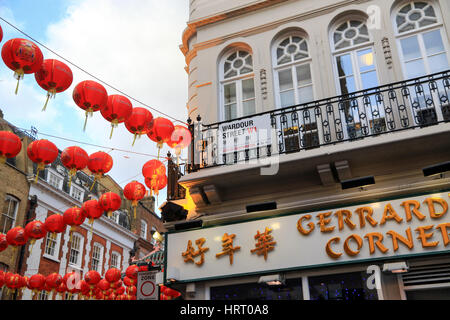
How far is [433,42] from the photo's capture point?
8867 mm

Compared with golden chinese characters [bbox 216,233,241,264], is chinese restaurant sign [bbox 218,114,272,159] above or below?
above

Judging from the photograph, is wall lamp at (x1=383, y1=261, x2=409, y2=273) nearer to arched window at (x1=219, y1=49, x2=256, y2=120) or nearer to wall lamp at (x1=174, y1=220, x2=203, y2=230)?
wall lamp at (x1=174, y1=220, x2=203, y2=230)

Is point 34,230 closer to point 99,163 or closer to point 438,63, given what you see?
point 99,163

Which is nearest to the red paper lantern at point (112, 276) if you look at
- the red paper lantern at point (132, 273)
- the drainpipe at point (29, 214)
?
the red paper lantern at point (132, 273)

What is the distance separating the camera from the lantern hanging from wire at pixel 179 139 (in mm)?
8758

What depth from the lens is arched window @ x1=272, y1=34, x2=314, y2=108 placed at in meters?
9.70

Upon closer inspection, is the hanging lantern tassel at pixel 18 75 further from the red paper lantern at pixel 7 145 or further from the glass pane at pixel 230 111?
the glass pane at pixel 230 111

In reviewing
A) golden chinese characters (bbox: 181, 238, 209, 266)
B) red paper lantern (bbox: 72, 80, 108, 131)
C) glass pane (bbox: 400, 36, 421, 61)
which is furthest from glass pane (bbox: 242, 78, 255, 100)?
red paper lantern (bbox: 72, 80, 108, 131)

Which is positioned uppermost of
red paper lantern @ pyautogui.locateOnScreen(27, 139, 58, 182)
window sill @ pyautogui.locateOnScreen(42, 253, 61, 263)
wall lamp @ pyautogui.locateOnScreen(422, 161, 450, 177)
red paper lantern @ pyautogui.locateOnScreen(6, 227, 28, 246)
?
window sill @ pyautogui.locateOnScreen(42, 253, 61, 263)

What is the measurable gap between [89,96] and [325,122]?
469 cm

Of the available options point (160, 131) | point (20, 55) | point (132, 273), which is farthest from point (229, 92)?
point (132, 273)

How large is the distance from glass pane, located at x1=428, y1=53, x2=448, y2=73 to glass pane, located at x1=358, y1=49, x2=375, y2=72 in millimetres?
1145

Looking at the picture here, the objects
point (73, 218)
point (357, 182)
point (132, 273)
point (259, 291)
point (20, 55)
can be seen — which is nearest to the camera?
point (20, 55)
